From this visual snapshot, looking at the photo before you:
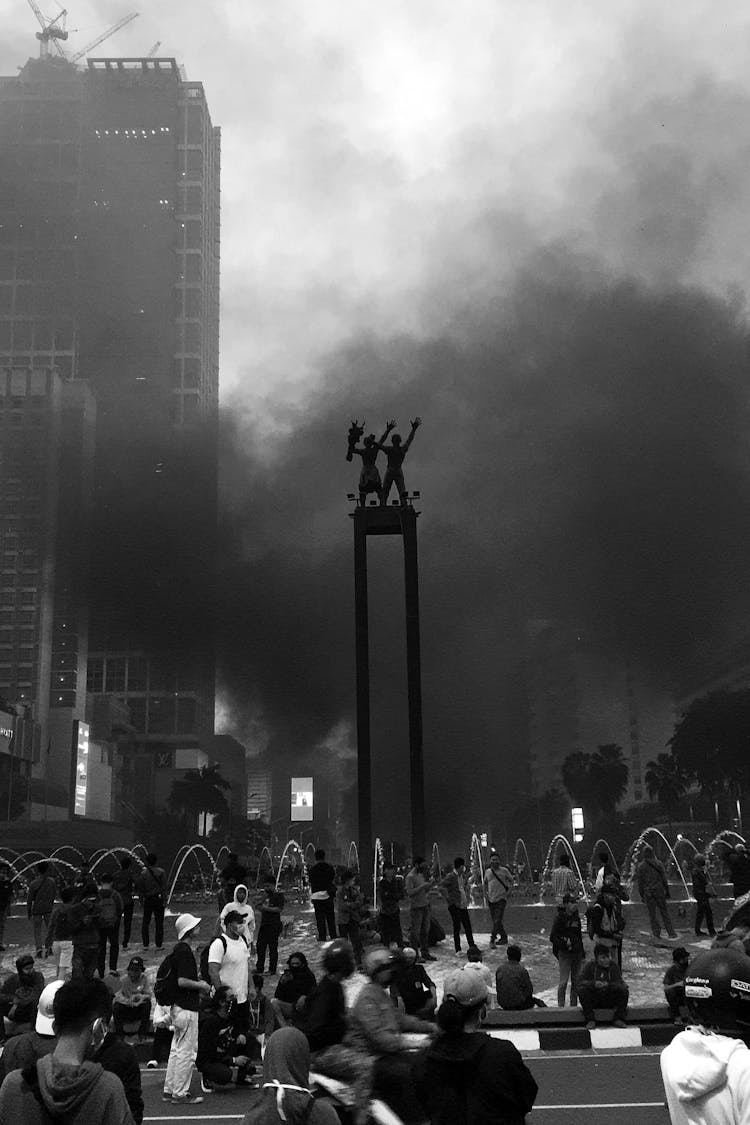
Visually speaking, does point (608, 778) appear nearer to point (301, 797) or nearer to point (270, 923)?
point (301, 797)

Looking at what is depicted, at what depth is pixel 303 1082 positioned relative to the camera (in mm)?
4758

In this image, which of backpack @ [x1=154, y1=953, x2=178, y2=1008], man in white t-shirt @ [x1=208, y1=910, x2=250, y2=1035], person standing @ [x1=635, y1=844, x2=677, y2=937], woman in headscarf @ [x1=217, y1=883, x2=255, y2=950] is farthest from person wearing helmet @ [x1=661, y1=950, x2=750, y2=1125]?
person standing @ [x1=635, y1=844, x2=677, y2=937]

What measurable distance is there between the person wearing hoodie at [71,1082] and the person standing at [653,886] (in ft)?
52.5

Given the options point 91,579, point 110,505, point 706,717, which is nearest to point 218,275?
point 110,505

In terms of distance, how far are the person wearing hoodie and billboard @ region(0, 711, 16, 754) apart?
92.3 meters

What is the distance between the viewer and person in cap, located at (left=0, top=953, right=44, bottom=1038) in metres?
A: 8.35

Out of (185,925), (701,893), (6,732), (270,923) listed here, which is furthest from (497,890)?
(6,732)

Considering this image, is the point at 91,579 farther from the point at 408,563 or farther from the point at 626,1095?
the point at 626,1095

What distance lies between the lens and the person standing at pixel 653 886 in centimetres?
1888

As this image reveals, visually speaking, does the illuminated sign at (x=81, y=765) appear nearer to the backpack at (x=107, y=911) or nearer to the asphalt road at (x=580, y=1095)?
the backpack at (x=107, y=911)

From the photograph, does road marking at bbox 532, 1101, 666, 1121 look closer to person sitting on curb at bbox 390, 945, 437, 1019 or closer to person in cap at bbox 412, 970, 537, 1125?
person sitting on curb at bbox 390, 945, 437, 1019

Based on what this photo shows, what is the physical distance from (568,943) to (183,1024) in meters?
6.24

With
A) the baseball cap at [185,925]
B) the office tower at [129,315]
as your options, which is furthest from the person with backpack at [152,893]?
the office tower at [129,315]

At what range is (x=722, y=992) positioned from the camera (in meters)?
3.30
